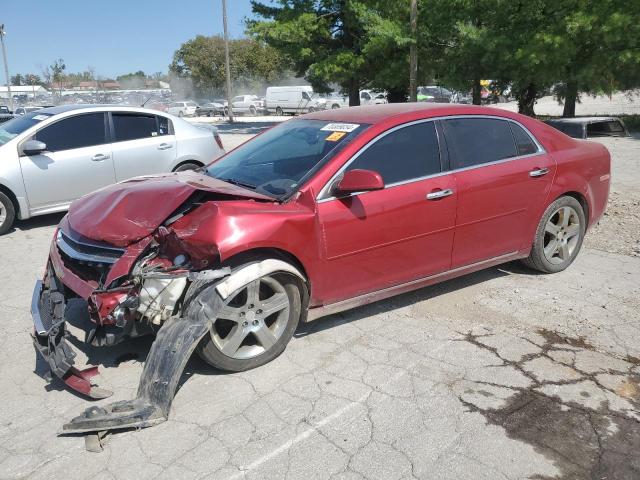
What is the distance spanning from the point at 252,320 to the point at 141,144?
5121 millimetres

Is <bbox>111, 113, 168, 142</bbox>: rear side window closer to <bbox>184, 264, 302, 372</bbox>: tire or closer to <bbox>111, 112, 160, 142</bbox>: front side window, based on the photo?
<bbox>111, 112, 160, 142</bbox>: front side window

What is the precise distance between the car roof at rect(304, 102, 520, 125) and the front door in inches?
5.7

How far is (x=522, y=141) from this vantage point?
4.82 m

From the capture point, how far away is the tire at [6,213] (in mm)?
6930

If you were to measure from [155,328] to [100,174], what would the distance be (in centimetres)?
465

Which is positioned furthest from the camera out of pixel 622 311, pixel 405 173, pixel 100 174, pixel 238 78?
pixel 238 78

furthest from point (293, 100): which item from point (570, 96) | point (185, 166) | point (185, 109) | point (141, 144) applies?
point (141, 144)

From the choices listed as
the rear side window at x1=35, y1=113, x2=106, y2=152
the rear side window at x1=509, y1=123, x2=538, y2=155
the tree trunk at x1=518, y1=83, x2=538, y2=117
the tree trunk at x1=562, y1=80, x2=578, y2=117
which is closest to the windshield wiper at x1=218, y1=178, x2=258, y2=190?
the rear side window at x1=509, y1=123, x2=538, y2=155

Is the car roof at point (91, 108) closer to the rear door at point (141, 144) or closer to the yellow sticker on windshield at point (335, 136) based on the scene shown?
the rear door at point (141, 144)

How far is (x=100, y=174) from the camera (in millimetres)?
7402

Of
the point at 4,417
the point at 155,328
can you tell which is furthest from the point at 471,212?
the point at 4,417

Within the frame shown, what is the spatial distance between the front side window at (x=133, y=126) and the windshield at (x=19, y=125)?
34.4 inches

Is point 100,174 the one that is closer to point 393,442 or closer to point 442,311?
point 442,311

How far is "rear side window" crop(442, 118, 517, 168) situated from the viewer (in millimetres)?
4383
